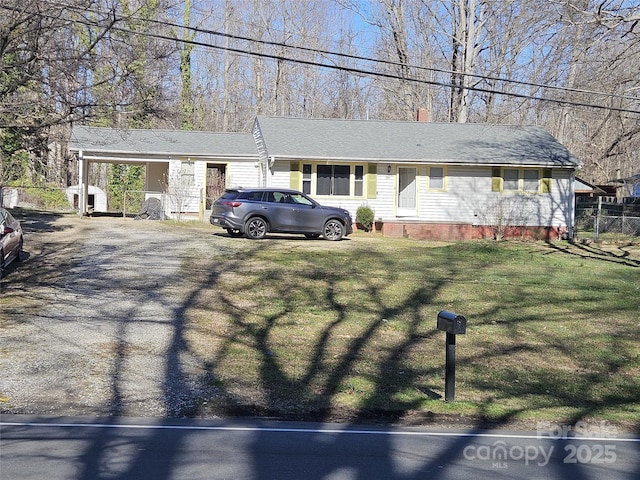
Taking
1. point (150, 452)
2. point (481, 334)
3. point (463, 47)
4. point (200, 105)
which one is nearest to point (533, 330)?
point (481, 334)

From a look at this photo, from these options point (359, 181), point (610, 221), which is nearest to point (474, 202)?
point (359, 181)

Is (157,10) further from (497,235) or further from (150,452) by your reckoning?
(497,235)

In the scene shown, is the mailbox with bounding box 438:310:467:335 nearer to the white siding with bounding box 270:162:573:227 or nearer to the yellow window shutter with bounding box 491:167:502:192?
the white siding with bounding box 270:162:573:227

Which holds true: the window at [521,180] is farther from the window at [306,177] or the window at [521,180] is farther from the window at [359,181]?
the window at [306,177]

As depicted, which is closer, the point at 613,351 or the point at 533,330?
the point at 613,351

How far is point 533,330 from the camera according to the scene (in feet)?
45.8

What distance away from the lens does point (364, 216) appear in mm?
30344

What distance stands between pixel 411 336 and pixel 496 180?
19.5 metres

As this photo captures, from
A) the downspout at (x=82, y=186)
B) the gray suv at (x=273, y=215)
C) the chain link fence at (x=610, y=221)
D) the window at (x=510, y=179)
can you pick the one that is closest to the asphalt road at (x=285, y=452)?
the gray suv at (x=273, y=215)

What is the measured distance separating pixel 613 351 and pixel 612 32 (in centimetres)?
879

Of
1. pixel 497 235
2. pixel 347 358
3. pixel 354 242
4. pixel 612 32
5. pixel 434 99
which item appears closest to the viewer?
pixel 347 358

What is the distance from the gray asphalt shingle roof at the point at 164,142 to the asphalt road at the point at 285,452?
25159mm

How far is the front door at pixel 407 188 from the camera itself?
106 ft

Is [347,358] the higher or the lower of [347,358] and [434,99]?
the lower
